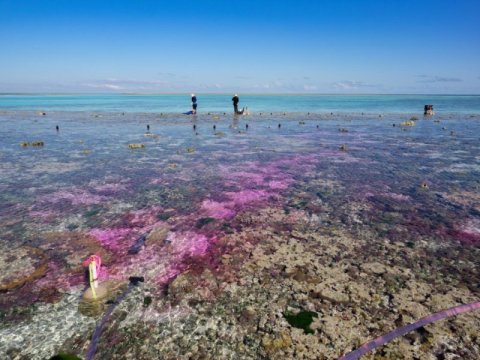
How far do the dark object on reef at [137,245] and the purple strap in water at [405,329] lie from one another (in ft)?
22.6

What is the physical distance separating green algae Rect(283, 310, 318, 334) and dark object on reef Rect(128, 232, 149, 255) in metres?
5.45

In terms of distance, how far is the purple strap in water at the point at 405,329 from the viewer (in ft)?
19.2

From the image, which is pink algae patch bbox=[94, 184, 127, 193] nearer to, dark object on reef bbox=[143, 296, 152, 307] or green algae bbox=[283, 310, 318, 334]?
dark object on reef bbox=[143, 296, 152, 307]

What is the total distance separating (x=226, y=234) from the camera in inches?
437

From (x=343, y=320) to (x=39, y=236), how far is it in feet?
33.7

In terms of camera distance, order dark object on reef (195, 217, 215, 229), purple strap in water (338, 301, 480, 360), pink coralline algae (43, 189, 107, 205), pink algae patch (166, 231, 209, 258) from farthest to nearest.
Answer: pink coralline algae (43, 189, 107, 205) < dark object on reef (195, 217, 215, 229) < pink algae patch (166, 231, 209, 258) < purple strap in water (338, 301, 480, 360)

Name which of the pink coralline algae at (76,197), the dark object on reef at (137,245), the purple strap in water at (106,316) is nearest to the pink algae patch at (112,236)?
the dark object on reef at (137,245)

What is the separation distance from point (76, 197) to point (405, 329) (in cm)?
1444

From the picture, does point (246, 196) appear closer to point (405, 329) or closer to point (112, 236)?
point (112, 236)

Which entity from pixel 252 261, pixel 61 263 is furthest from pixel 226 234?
pixel 61 263

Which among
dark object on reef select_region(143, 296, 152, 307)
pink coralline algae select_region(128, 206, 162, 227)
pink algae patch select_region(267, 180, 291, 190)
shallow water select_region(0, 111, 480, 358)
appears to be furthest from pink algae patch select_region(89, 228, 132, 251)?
pink algae patch select_region(267, 180, 291, 190)

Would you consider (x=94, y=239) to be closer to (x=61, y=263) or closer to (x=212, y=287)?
(x=61, y=263)

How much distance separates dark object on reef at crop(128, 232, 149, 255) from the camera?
9.98m

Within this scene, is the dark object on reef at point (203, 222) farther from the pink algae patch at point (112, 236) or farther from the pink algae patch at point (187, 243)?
the pink algae patch at point (112, 236)
